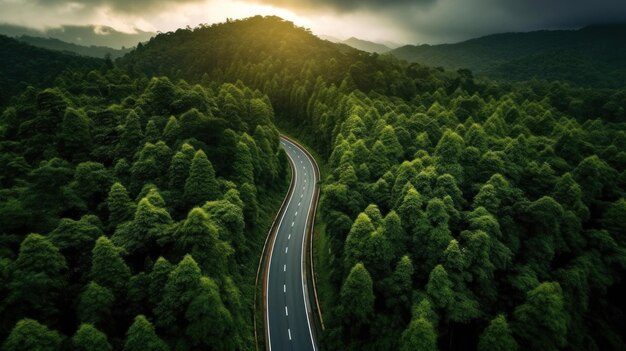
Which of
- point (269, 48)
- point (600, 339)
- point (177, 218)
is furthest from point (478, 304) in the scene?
point (269, 48)

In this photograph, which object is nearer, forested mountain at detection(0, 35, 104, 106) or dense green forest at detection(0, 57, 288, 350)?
dense green forest at detection(0, 57, 288, 350)

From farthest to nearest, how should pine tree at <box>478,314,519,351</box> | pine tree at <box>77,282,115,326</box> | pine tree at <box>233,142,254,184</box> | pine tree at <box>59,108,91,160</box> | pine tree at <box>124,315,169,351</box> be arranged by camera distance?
pine tree at <box>59,108,91,160</box> < pine tree at <box>233,142,254,184</box> < pine tree at <box>478,314,519,351</box> < pine tree at <box>77,282,115,326</box> < pine tree at <box>124,315,169,351</box>

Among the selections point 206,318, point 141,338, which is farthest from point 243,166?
point 141,338

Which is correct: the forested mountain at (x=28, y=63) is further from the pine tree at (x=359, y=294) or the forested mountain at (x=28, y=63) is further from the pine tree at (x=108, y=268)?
the pine tree at (x=359, y=294)

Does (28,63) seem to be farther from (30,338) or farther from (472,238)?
(472,238)

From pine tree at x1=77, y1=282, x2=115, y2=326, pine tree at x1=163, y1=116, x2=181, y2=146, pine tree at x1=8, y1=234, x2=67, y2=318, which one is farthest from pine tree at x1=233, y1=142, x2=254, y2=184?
pine tree at x1=8, y1=234, x2=67, y2=318

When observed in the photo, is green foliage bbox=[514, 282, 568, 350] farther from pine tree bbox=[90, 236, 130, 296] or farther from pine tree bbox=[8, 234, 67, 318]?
pine tree bbox=[8, 234, 67, 318]

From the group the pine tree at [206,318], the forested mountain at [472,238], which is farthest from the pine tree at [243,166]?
the pine tree at [206,318]
